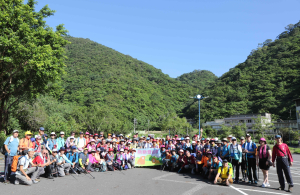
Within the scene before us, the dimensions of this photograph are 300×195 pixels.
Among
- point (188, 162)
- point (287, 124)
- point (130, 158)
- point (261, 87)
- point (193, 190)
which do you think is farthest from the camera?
point (261, 87)

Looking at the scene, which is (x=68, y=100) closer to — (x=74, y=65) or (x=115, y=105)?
(x=115, y=105)

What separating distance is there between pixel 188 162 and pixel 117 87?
72.7 meters

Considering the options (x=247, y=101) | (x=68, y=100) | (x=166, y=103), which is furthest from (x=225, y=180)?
(x=166, y=103)

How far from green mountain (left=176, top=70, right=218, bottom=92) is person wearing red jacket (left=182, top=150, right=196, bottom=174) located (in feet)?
384

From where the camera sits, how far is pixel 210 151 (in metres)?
9.67

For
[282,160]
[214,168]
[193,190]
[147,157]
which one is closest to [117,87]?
[147,157]

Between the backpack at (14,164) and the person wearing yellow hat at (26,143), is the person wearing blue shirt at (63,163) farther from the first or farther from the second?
the backpack at (14,164)

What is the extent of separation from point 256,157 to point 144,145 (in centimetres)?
674

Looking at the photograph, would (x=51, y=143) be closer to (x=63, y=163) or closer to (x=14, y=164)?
(x=63, y=163)

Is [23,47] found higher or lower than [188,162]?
higher

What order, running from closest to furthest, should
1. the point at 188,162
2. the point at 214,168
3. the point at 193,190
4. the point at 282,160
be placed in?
the point at 193,190, the point at 282,160, the point at 214,168, the point at 188,162

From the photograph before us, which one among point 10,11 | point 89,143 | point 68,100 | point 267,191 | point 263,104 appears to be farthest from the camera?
point 263,104

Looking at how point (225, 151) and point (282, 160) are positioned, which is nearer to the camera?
point (282, 160)

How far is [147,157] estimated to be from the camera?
12266mm
